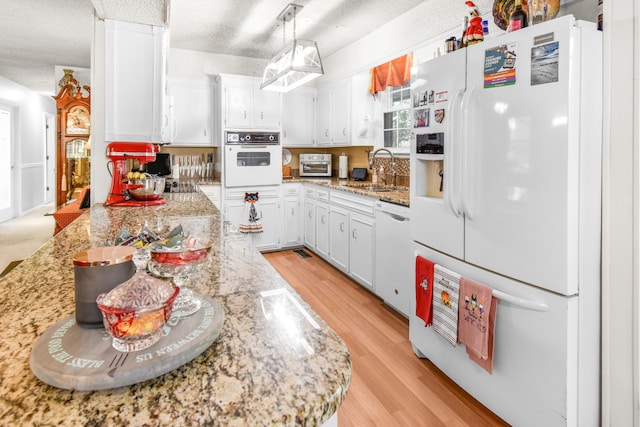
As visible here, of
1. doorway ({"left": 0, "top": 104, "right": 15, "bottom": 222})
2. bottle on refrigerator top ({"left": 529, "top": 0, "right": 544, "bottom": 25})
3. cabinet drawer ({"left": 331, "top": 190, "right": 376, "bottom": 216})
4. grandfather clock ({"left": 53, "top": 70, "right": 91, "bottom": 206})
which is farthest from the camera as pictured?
doorway ({"left": 0, "top": 104, "right": 15, "bottom": 222})

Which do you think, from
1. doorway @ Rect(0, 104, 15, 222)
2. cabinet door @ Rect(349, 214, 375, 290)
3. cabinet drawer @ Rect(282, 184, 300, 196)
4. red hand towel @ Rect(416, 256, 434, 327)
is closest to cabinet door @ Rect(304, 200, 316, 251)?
cabinet drawer @ Rect(282, 184, 300, 196)

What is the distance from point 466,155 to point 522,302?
2.33 feet

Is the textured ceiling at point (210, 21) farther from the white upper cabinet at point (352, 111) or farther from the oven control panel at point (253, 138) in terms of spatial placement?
the oven control panel at point (253, 138)

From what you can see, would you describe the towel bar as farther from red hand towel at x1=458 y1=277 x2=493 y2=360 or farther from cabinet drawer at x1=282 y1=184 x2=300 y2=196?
cabinet drawer at x1=282 y1=184 x2=300 y2=196

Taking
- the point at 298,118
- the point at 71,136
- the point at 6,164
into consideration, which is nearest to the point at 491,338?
the point at 298,118

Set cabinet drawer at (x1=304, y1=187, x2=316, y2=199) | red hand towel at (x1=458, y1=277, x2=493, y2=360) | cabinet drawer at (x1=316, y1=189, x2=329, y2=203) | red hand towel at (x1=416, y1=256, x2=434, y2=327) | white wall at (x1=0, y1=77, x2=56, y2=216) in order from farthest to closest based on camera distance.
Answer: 1. white wall at (x1=0, y1=77, x2=56, y2=216)
2. cabinet drawer at (x1=304, y1=187, x2=316, y2=199)
3. cabinet drawer at (x1=316, y1=189, x2=329, y2=203)
4. red hand towel at (x1=416, y1=256, x2=434, y2=327)
5. red hand towel at (x1=458, y1=277, x2=493, y2=360)

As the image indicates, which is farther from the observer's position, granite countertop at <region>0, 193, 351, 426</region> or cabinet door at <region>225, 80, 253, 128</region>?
cabinet door at <region>225, 80, 253, 128</region>

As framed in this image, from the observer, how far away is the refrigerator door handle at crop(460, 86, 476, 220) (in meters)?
1.81

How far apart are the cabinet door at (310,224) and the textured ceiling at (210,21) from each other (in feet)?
6.36

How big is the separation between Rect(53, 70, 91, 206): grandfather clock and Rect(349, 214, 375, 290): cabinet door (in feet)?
16.6

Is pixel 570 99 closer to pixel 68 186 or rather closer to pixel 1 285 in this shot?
pixel 1 285

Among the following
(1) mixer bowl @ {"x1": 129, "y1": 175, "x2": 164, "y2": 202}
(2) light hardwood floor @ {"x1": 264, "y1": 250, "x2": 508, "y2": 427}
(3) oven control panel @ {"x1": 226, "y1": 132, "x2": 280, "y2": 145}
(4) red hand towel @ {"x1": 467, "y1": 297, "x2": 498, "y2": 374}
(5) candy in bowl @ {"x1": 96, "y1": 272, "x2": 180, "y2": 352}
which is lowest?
(2) light hardwood floor @ {"x1": 264, "y1": 250, "x2": 508, "y2": 427}

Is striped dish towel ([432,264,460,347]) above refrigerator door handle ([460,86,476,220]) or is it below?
below

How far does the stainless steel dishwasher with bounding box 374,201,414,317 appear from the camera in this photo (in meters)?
2.82
